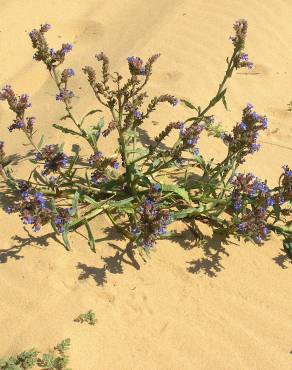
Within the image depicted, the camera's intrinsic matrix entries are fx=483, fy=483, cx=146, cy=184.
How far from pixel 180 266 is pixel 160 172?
3.16 ft

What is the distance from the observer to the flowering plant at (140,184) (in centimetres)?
321

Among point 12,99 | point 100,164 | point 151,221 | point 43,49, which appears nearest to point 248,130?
point 151,221

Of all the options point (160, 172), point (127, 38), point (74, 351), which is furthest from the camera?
point (127, 38)

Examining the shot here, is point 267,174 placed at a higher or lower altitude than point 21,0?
lower

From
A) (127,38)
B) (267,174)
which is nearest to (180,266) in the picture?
(267,174)

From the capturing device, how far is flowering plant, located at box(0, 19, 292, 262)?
3.21m

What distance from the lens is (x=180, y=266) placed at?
3.58 m

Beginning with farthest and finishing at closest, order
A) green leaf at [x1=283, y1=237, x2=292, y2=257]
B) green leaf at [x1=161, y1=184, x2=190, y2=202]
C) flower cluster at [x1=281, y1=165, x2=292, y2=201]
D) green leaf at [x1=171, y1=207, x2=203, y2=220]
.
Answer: green leaf at [x1=283, y1=237, x2=292, y2=257]
green leaf at [x1=161, y1=184, x2=190, y2=202]
green leaf at [x1=171, y1=207, x2=203, y2=220]
flower cluster at [x1=281, y1=165, x2=292, y2=201]

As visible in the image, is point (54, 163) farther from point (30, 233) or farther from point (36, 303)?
point (36, 303)

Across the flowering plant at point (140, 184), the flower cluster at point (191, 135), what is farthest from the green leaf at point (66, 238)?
the flower cluster at point (191, 135)

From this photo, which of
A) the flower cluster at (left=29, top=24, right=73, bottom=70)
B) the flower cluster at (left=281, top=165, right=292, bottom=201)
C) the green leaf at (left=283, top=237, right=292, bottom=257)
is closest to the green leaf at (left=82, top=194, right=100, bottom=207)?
the flower cluster at (left=29, top=24, right=73, bottom=70)

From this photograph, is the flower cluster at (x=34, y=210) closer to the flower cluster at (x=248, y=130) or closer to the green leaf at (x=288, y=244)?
the flower cluster at (x=248, y=130)

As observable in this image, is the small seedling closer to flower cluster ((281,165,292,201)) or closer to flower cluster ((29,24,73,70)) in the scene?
flower cluster ((281,165,292,201))

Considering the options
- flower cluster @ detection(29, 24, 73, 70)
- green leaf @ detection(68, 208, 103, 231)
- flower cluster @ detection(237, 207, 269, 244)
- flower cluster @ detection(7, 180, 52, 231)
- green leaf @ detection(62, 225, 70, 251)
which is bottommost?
flower cluster @ detection(7, 180, 52, 231)
